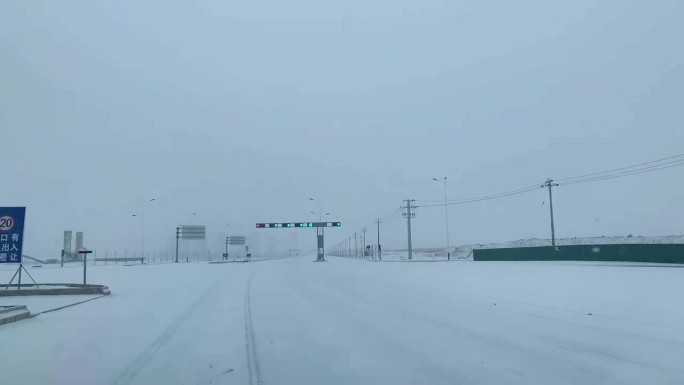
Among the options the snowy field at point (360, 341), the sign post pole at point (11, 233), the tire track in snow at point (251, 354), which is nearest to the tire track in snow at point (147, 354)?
the snowy field at point (360, 341)

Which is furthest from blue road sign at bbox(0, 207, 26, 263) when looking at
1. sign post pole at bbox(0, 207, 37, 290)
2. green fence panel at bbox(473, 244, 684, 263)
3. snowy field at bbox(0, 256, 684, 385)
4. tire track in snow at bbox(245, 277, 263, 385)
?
green fence panel at bbox(473, 244, 684, 263)

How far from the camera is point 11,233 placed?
21.1 m

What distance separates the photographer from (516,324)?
45.6 feet

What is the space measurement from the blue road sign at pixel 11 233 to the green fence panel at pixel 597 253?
4116 centimetres

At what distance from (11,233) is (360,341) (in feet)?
49.7

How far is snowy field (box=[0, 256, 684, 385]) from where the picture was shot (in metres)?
8.58

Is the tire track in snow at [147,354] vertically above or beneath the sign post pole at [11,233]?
beneath

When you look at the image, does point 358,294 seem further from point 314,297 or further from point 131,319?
point 131,319

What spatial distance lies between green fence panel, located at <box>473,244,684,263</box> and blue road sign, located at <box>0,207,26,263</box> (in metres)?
41.2

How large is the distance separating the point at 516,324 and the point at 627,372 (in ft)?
17.7

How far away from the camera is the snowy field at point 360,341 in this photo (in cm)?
858

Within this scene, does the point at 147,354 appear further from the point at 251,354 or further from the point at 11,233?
the point at 11,233

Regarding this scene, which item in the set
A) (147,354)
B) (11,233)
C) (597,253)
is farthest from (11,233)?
(597,253)

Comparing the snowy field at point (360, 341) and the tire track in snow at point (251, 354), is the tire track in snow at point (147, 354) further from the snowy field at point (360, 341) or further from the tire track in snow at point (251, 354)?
the tire track in snow at point (251, 354)
